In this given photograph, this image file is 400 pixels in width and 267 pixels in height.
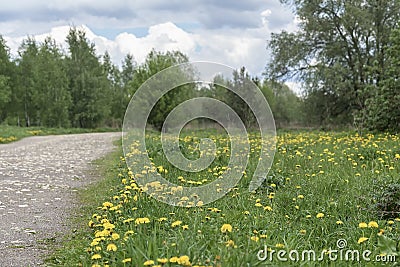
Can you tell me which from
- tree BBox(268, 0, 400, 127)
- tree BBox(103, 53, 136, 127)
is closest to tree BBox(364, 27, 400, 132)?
tree BBox(268, 0, 400, 127)

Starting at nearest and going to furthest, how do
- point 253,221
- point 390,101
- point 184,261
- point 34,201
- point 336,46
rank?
1. point 184,261
2. point 253,221
3. point 34,201
4. point 390,101
5. point 336,46

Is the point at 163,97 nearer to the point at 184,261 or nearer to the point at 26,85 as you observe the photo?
the point at 26,85

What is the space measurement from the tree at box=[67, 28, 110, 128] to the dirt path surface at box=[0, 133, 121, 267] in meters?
29.7

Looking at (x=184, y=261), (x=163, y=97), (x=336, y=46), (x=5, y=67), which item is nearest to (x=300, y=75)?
(x=336, y=46)

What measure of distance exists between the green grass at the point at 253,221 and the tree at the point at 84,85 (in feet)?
114

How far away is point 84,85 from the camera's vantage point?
41.1 meters

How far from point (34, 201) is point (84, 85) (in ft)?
118

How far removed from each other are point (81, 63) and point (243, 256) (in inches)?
1640

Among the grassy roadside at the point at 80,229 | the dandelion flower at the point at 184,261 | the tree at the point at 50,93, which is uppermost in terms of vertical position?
the tree at the point at 50,93

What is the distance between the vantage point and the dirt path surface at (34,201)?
4387 mm

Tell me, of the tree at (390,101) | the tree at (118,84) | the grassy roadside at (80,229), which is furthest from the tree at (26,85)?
the grassy roadside at (80,229)

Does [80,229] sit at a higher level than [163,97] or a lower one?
lower

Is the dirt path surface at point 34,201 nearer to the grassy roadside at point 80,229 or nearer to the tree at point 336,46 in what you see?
the grassy roadside at point 80,229

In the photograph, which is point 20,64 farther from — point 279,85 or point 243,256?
point 243,256
